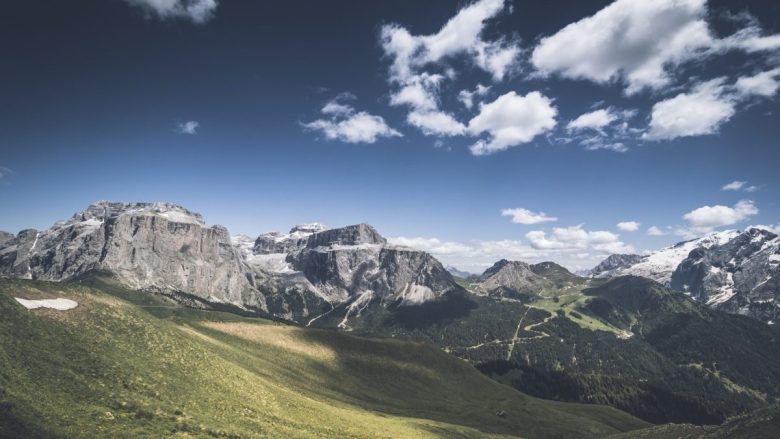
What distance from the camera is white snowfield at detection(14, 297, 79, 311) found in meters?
56.8

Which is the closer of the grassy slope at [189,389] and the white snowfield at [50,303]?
the grassy slope at [189,389]

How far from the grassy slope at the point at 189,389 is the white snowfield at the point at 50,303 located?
1.67 m

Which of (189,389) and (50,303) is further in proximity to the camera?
(50,303)

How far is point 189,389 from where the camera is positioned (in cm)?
5291

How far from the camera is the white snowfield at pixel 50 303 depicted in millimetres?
56797

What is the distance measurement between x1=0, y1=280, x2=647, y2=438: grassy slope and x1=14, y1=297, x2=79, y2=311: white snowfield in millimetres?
1667

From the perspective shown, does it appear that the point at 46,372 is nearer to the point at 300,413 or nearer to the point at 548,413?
the point at 300,413

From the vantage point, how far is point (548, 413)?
413ft

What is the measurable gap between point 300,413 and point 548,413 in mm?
93020

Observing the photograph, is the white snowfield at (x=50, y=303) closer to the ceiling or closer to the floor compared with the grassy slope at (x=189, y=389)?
closer to the ceiling

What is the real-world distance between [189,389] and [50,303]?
25.9m

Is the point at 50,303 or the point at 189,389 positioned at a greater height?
the point at 50,303

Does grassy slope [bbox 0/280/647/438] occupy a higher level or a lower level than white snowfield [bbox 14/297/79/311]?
lower

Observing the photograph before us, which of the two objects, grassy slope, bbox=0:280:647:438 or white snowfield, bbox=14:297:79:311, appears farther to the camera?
white snowfield, bbox=14:297:79:311
